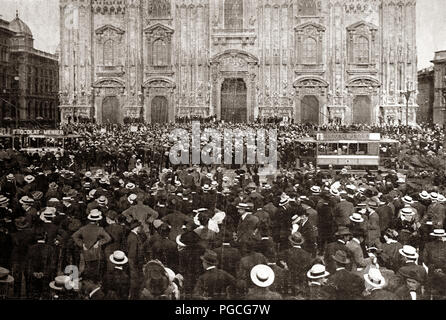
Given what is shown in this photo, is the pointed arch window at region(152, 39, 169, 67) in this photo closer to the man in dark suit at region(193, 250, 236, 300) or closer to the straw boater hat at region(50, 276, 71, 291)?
the man in dark suit at region(193, 250, 236, 300)

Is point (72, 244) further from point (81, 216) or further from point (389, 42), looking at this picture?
point (389, 42)

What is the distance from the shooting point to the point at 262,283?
26.4ft

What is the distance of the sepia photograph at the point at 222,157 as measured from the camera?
9.28 m

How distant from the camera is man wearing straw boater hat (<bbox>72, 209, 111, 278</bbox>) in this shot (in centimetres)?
1013

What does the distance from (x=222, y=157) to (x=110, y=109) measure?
2784 cm

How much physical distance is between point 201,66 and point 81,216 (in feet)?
136

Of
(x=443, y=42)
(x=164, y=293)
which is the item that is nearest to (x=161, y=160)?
(x=443, y=42)

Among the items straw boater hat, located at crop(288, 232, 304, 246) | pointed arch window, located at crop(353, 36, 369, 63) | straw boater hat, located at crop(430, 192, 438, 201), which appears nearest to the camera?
straw boater hat, located at crop(288, 232, 304, 246)

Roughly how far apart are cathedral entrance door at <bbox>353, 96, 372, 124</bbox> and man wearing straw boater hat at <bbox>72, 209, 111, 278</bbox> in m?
43.6

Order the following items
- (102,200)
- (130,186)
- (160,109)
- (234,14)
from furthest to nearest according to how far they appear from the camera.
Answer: (160,109)
(234,14)
(130,186)
(102,200)

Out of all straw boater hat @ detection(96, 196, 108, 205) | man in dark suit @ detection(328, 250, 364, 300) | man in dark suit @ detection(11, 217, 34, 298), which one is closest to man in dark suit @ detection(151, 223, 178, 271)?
man in dark suit @ detection(11, 217, 34, 298)

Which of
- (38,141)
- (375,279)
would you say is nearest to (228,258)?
(375,279)

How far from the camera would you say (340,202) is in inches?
509

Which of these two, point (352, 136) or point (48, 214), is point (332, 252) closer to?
point (48, 214)
